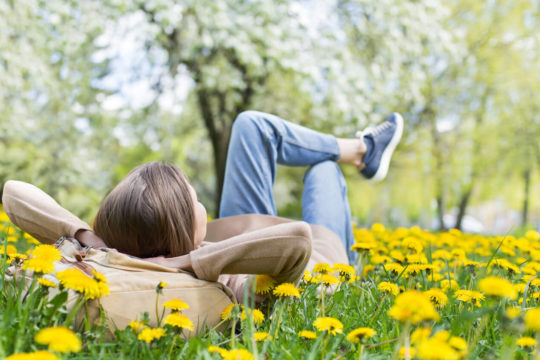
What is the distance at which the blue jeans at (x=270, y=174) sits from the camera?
2.30 m

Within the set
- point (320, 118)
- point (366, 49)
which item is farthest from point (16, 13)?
point (366, 49)

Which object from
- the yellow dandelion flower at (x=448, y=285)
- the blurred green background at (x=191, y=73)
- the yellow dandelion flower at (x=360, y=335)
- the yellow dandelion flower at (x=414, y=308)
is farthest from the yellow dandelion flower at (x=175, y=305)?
the blurred green background at (x=191, y=73)

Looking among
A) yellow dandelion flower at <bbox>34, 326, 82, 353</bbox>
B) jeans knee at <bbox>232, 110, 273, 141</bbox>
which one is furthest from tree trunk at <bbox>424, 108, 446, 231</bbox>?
yellow dandelion flower at <bbox>34, 326, 82, 353</bbox>

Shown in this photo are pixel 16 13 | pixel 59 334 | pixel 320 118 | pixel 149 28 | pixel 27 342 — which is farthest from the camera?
pixel 320 118

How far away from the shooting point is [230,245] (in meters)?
1.31

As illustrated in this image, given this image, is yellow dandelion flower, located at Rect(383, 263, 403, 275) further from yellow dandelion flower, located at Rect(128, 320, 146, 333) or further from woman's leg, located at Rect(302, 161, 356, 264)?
yellow dandelion flower, located at Rect(128, 320, 146, 333)

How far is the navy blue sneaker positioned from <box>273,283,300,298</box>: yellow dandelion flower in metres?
1.56

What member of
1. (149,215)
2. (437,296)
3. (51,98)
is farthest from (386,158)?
(51,98)

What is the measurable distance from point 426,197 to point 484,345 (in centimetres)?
1475

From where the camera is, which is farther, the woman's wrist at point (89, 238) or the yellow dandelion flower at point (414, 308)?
the woman's wrist at point (89, 238)

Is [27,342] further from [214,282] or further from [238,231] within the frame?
[238,231]

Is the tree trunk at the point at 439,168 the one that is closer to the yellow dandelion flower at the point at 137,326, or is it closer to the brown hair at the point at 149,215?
the brown hair at the point at 149,215

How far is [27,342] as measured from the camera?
1114 mm

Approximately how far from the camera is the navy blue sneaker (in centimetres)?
280
